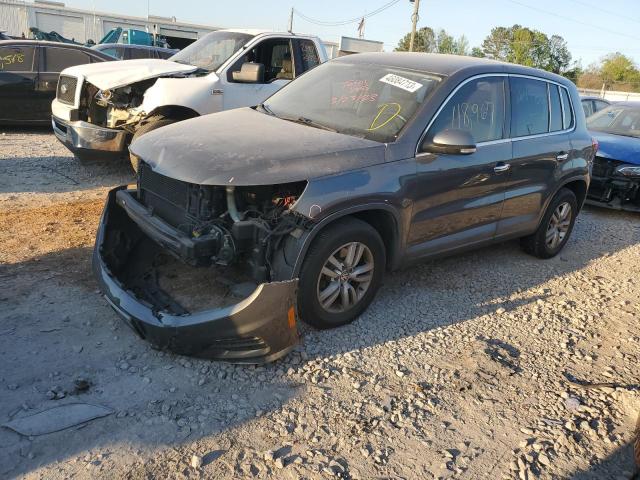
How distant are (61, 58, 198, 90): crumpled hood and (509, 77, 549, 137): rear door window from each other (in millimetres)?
4468

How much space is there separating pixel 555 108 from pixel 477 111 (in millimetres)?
1517

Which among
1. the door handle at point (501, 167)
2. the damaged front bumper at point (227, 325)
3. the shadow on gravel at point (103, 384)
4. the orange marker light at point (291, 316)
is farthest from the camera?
the door handle at point (501, 167)

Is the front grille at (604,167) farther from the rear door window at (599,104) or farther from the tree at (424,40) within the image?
the tree at (424,40)

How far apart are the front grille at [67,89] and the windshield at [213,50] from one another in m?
1.54

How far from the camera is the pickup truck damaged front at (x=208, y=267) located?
3262mm

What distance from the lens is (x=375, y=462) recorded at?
2828 mm

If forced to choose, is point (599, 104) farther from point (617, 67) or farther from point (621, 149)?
point (617, 67)

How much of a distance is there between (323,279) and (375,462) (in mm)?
1341

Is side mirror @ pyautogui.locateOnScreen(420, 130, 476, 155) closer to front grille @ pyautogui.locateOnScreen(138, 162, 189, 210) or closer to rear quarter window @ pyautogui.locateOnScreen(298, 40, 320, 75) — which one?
front grille @ pyautogui.locateOnScreen(138, 162, 189, 210)

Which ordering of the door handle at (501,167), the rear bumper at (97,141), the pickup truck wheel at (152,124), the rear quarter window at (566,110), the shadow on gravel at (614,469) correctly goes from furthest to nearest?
the rear bumper at (97,141)
the pickup truck wheel at (152,124)
the rear quarter window at (566,110)
the door handle at (501,167)
the shadow on gravel at (614,469)

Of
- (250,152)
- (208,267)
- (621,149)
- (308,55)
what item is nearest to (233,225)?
(208,267)

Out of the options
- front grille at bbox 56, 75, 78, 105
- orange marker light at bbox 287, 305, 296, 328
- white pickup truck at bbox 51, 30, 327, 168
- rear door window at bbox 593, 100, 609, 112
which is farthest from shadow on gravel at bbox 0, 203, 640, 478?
rear door window at bbox 593, 100, 609, 112

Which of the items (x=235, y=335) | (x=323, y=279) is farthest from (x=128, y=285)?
(x=323, y=279)

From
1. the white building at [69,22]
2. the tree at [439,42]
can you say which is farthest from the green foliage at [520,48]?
the white building at [69,22]
